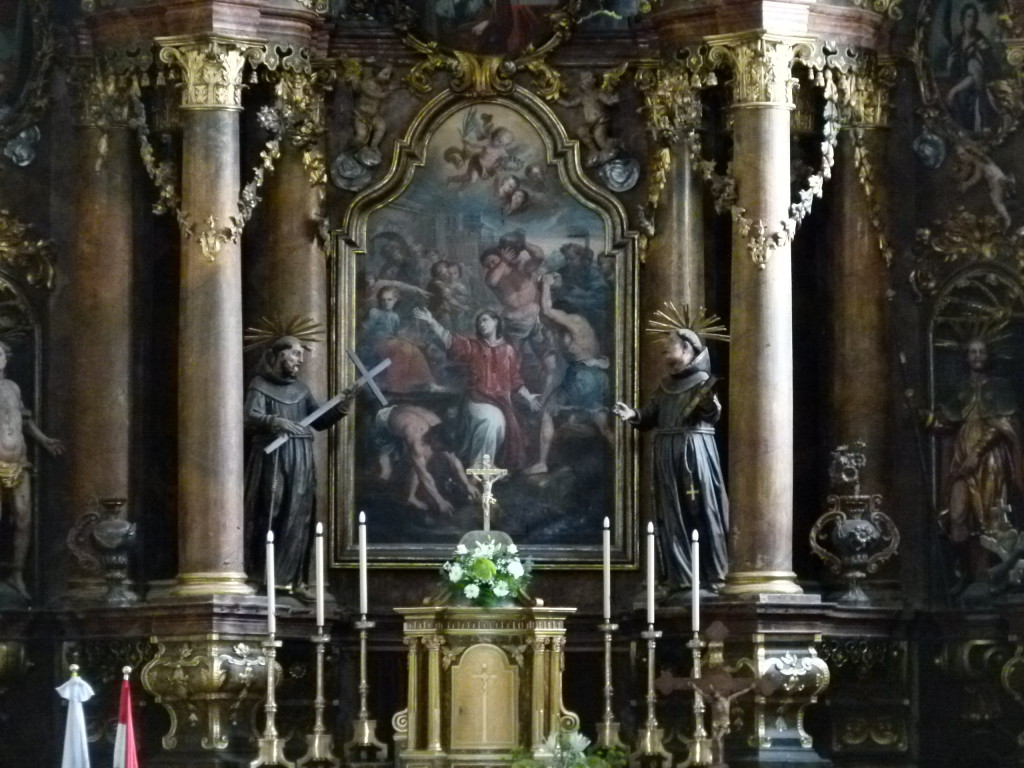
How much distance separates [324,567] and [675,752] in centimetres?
311

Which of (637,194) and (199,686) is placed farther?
(637,194)

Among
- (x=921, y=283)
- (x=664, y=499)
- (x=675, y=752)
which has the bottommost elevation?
(x=675, y=752)

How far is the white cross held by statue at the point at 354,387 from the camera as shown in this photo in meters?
27.7

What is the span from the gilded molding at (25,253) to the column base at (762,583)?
19.4 ft

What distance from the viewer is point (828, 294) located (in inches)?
1125

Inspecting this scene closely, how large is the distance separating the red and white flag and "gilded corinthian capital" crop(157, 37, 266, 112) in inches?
176

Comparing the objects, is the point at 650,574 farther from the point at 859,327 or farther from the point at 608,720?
the point at 859,327

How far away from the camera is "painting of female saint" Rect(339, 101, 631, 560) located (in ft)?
93.4

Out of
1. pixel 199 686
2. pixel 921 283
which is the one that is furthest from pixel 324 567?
pixel 921 283

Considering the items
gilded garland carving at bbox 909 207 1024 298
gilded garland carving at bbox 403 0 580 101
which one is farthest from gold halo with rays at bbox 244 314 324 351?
gilded garland carving at bbox 909 207 1024 298

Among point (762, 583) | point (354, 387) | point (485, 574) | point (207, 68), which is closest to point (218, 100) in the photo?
point (207, 68)

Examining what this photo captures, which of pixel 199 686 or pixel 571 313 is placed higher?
pixel 571 313

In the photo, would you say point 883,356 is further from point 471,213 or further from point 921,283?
point 471,213

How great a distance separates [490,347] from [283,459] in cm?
198
